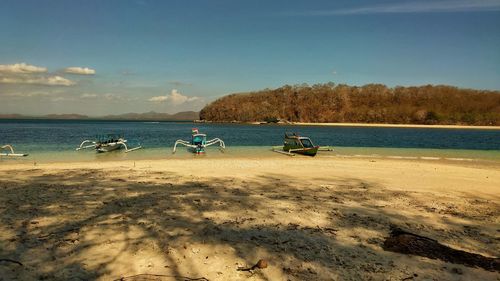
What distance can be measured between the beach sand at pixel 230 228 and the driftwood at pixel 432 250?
23 centimetres

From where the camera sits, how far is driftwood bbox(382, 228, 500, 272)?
595 cm

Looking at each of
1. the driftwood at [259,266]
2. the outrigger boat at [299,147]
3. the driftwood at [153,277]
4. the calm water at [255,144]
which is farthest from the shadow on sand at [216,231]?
the calm water at [255,144]

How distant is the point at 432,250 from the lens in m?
6.45

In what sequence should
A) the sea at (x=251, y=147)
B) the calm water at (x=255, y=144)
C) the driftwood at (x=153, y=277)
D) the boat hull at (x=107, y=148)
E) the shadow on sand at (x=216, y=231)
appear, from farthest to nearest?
the boat hull at (x=107, y=148) < the calm water at (x=255, y=144) < the sea at (x=251, y=147) < the shadow on sand at (x=216, y=231) < the driftwood at (x=153, y=277)

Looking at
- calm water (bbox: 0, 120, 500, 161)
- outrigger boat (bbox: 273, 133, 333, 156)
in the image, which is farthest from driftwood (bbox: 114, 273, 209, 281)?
outrigger boat (bbox: 273, 133, 333, 156)

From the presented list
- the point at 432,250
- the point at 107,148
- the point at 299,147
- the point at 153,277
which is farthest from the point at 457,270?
the point at 107,148

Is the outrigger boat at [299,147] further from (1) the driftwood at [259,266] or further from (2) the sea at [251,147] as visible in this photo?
(1) the driftwood at [259,266]

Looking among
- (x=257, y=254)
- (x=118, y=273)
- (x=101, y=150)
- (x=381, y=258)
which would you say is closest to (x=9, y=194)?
(x=118, y=273)

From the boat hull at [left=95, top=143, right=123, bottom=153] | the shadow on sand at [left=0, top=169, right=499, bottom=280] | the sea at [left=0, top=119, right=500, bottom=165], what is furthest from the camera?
the boat hull at [left=95, top=143, right=123, bottom=153]

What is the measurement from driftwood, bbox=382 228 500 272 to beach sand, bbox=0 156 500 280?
0.76 feet

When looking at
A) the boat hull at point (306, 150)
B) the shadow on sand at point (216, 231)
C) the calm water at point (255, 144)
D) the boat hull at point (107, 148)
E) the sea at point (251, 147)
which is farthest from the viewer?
the boat hull at point (107, 148)

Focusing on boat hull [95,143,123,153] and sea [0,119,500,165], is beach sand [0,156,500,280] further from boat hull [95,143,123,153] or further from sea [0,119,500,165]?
boat hull [95,143,123,153]

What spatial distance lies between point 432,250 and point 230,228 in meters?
3.96

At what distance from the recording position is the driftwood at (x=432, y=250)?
234 inches
